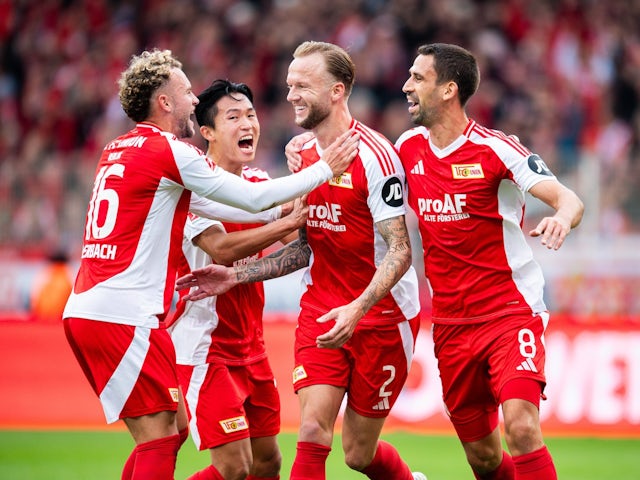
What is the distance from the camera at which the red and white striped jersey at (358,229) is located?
7.09 m

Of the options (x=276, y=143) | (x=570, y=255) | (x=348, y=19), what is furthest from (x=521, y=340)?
(x=348, y=19)

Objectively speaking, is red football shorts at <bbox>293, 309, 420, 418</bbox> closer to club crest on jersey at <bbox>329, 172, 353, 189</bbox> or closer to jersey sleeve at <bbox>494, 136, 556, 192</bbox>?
club crest on jersey at <bbox>329, 172, 353, 189</bbox>

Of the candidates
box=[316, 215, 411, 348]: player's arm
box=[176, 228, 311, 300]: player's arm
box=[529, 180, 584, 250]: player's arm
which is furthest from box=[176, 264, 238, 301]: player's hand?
box=[529, 180, 584, 250]: player's arm

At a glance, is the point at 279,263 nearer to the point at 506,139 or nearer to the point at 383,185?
the point at 383,185

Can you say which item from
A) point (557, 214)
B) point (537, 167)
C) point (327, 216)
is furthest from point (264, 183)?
point (557, 214)

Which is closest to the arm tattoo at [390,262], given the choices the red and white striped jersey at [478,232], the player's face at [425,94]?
the red and white striped jersey at [478,232]

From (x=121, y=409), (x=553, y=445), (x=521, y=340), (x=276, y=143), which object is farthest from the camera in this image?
(x=276, y=143)

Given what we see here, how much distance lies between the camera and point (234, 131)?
299 inches

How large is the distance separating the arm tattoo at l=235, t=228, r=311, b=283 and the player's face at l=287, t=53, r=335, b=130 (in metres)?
0.77

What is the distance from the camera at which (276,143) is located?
671 inches

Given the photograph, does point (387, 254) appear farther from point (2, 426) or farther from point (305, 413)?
point (2, 426)

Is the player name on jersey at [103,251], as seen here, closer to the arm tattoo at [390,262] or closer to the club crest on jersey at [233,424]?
the club crest on jersey at [233,424]

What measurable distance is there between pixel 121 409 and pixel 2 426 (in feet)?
22.5

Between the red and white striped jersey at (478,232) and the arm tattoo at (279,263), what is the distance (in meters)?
0.89
